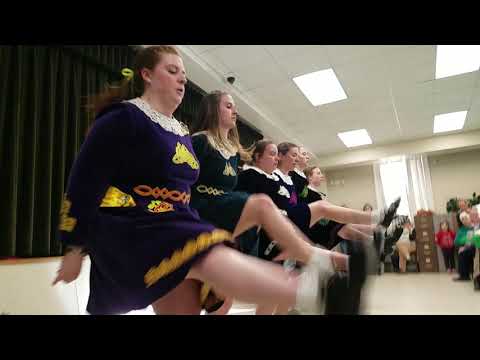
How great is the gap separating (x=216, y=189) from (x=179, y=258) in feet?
2.07

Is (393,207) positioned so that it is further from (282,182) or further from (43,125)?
(43,125)

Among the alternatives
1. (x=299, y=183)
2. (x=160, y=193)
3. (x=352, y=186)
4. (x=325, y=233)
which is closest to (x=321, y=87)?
(x=299, y=183)

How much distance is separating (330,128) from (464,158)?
3.60 m

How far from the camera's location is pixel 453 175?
23.4ft

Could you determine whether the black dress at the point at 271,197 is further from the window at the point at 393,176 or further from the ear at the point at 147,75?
the window at the point at 393,176

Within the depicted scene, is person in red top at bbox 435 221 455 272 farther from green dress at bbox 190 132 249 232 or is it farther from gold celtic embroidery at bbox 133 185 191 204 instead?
gold celtic embroidery at bbox 133 185 191 204

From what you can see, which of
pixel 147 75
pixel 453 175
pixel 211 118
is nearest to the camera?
pixel 147 75

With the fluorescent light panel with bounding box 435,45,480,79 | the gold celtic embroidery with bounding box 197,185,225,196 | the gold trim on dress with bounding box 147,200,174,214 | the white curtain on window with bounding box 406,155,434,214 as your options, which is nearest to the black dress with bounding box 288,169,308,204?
the gold celtic embroidery with bounding box 197,185,225,196

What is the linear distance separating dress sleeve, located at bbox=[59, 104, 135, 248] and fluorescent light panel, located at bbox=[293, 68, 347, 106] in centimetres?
364

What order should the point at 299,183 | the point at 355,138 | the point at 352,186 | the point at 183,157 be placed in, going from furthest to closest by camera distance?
the point at 352,186
the point at 355,138
the point at 299,183
the point at 183,157

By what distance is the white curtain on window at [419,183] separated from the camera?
659 cm

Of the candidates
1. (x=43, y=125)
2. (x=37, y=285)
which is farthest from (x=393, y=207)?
(x=43, y=125)

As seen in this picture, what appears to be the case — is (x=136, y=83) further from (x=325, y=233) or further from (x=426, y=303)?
(x=426, y=303)

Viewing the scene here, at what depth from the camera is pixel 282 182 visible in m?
2.03
